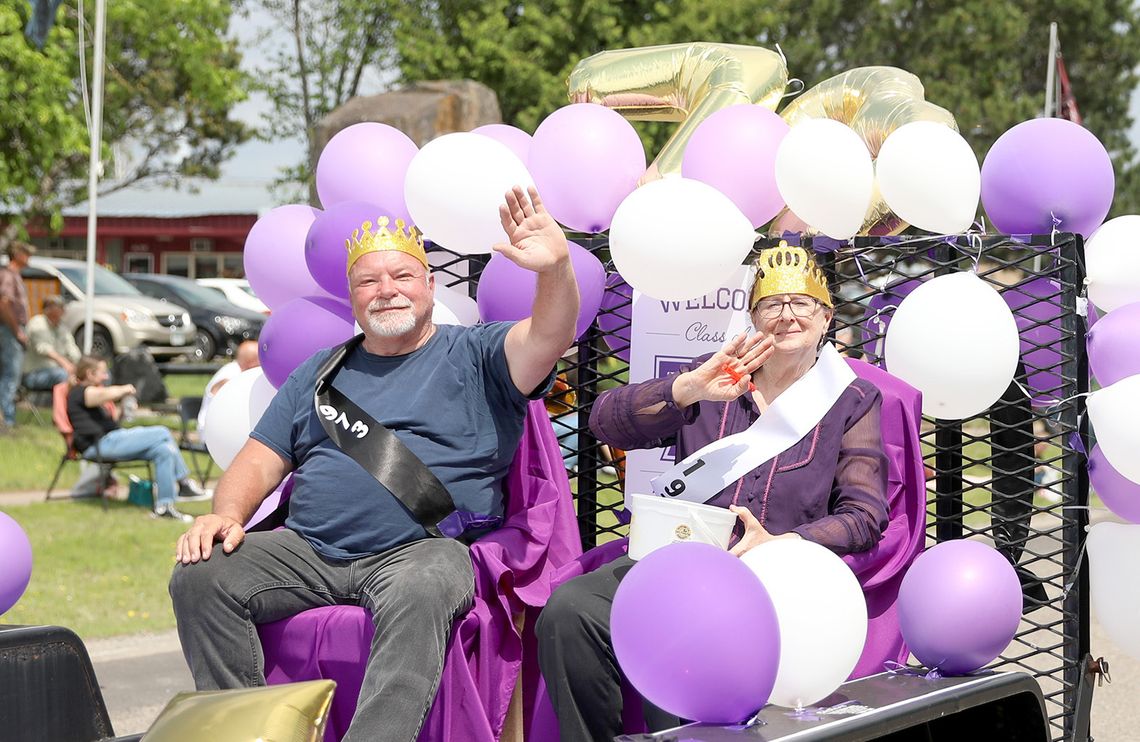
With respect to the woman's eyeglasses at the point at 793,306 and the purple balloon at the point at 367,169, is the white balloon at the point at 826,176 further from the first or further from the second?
the purple balloon at the point at 367,169

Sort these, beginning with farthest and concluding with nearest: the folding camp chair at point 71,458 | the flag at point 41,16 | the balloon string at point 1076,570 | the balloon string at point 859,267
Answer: the folding camp chair at point 71,458 → the flag at point 41,16 → the balloon string at point 859,267 → the balloon string at point 1076,570

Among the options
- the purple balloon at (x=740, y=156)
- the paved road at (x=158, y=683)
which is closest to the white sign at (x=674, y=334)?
the purple balloon at (x=740, y=156)

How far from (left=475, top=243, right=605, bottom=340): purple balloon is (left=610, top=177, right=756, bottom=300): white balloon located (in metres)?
0.21

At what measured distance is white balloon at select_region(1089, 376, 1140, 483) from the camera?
132 inches

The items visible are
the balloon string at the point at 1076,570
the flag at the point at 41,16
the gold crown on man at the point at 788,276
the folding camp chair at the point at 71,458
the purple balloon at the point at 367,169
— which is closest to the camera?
the gold crown on man at the point at 788,276

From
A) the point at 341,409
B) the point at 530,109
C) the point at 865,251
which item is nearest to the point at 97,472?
the point at 341,409

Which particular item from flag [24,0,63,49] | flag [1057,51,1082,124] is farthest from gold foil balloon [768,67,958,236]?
flag [1057,51,1082,124]

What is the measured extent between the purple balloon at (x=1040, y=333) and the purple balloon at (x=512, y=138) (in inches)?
63.6

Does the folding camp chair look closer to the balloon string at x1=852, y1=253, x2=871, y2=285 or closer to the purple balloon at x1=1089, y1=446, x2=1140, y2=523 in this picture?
the balloon string at x1=852, y1=253, x2=871, y2=285

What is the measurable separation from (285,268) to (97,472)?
6415 millimetres

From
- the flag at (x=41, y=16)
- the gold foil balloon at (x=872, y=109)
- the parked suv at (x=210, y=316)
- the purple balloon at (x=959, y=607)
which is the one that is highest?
the flag at (x=41, y=16)

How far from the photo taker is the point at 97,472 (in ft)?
33.4

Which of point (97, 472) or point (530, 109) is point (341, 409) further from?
point (530, 109)

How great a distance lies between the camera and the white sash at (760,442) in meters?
3.41
